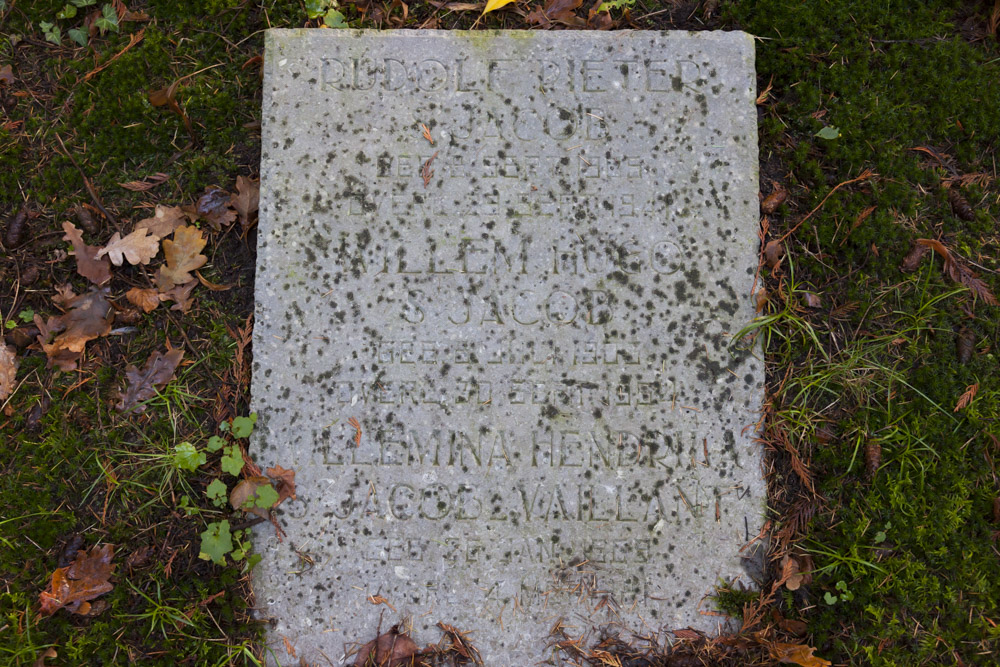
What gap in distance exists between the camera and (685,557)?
7.74ft

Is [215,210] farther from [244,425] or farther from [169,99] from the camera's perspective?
[244,425]

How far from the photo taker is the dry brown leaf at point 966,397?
251cm

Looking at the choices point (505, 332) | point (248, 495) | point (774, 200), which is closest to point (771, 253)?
point (774, 200)

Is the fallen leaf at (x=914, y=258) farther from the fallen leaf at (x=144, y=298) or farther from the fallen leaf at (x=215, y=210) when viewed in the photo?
the fallen leaf at (x=144, y=298)

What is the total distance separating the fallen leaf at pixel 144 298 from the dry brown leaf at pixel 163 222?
0.78 feet

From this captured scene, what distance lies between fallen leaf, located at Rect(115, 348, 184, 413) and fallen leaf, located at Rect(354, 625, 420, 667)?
4.25ft

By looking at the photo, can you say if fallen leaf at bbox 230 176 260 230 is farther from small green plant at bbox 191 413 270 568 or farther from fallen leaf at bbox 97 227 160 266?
small green plant at bbox 191 413 270 568

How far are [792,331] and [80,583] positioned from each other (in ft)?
9.60

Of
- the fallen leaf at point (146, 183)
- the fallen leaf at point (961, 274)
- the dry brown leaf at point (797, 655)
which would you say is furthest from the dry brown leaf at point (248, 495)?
the fallen leaf at point (961, 274)

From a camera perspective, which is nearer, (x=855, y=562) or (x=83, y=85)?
(x=855, y=562)

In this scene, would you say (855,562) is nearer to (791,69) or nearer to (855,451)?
(855,451)

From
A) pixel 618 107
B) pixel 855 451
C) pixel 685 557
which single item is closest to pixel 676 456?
pixel 685 557

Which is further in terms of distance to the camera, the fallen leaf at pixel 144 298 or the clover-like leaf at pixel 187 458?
the fallen leaf at pixel 144 298

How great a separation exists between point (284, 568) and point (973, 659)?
2.65 metres
